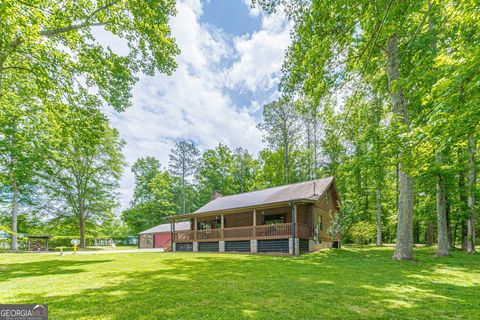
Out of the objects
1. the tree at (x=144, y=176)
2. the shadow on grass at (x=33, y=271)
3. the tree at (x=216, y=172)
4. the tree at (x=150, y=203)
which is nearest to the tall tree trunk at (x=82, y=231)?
the tree at (x=150, y=203)

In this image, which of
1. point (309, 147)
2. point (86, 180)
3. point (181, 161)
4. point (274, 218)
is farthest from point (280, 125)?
point (86, 180)

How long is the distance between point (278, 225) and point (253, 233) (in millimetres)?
2038

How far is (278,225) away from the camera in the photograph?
48.7 feet

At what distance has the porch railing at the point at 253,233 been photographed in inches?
569

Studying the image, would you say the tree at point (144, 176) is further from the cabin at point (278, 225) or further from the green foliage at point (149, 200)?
the cabin at point (278, 225)

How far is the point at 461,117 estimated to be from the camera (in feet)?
11.8

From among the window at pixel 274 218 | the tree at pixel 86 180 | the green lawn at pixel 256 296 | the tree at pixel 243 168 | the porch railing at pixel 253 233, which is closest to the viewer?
the green lawn at pixel 256 296

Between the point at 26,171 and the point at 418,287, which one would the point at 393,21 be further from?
the point at 26,171

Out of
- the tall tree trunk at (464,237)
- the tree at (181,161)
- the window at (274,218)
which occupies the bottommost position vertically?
the tall tree trunk at (464,237)

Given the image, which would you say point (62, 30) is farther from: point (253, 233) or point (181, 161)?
point (181, 161)

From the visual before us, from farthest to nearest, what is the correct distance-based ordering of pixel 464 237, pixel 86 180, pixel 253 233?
pixel 86 180, pixel 464 237, pixel 253 233

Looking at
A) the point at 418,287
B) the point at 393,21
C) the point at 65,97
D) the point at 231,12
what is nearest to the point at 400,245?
the point at 418,287

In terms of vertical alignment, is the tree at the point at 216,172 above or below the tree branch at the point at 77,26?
below

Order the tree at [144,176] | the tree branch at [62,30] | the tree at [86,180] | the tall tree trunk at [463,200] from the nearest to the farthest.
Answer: the tree branch at [62,30]
the tall tree trunk at [463,200]
the tree at [86,180]
the tree at [144,176]
